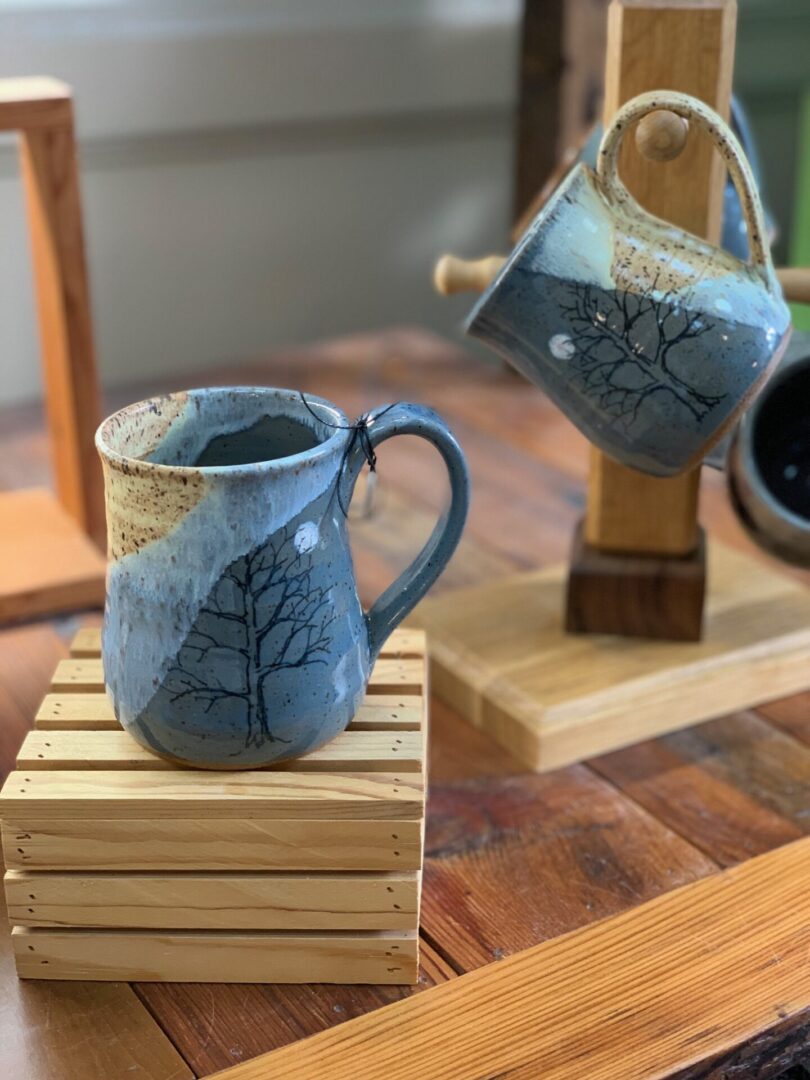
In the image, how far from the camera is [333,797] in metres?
0.52

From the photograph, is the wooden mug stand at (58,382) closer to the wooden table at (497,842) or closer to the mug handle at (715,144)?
the wooden table at (497,842)

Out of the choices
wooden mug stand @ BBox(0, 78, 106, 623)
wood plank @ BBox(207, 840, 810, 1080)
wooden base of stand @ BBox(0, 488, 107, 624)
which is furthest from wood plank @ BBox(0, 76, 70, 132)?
wood plank @ BBox(207, 840, 810, 1080)

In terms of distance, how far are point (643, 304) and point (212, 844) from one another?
0.31 meters

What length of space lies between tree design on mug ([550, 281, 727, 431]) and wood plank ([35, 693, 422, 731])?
18 cm

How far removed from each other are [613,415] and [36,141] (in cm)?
46

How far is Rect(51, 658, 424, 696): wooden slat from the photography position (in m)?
0.61

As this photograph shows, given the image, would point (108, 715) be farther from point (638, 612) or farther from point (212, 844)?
point (638, 612)

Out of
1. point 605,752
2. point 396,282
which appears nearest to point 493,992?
point 605,752

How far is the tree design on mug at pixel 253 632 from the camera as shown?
51 centimetres

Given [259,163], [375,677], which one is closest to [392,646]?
[375,677]

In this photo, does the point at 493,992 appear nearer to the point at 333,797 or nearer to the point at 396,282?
the point at 333,797

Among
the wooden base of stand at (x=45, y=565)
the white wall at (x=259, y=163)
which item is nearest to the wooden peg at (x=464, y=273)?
the wooden base of stand at (x=45, y=565)

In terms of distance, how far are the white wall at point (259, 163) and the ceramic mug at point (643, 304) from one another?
109 centimetres

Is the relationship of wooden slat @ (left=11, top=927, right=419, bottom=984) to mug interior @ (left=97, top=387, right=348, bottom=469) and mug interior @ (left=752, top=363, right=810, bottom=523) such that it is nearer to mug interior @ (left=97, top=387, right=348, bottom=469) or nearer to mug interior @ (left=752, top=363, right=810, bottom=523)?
mug interior @ (left=97, top=387, right=348, bottom=469)
